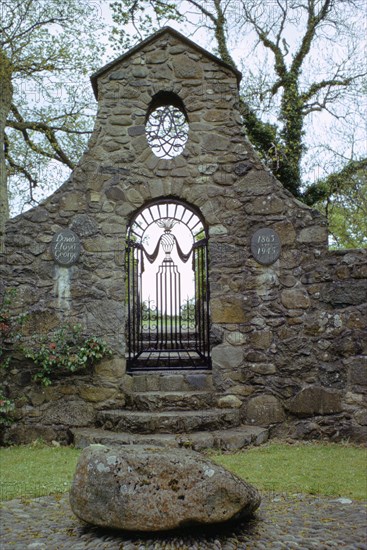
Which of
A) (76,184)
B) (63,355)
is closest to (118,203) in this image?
(76,184)

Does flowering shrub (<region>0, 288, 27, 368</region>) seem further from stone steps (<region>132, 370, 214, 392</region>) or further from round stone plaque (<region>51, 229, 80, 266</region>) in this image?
stone steps (<region>132, 370, 214, 392</region>)

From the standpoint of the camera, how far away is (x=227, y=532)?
3.46 metres

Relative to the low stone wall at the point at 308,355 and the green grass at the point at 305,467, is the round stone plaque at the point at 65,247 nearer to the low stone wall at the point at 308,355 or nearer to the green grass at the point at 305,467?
the low stone wall at the point at 308,355

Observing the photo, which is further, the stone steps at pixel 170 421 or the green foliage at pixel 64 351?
the green foliage at pixel 64 351

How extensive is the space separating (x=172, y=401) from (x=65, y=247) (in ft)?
7.91

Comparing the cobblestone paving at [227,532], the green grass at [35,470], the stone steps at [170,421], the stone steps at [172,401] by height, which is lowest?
the green grass at [35,470]

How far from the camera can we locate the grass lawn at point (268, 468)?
4.65 meters

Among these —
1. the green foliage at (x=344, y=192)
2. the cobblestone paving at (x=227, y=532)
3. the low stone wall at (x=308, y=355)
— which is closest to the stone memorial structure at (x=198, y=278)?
the low stone wall at (x=308, y=355)

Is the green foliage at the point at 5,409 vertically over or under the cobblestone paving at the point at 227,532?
over

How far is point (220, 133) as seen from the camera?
7.32 meters

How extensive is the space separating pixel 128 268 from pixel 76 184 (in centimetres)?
132

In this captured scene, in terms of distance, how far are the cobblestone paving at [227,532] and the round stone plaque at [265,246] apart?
3.42 metres

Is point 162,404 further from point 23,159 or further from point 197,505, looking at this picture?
point 23,159

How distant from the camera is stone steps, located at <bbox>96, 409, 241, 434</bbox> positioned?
6258mm
